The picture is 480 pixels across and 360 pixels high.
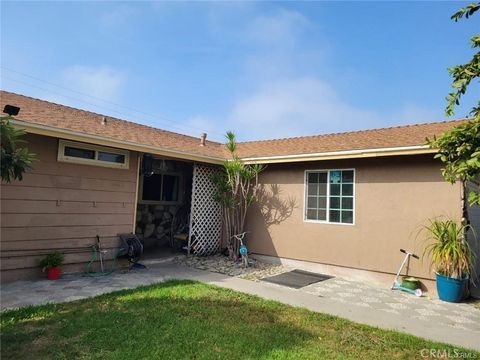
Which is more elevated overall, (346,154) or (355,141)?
(355,141)

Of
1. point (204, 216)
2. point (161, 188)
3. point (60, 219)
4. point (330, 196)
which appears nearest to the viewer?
point (60, 219)

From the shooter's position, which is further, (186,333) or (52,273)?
(52,273)

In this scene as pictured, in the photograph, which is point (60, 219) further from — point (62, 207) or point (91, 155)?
point (91, 155)

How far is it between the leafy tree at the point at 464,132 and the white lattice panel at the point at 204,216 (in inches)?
258

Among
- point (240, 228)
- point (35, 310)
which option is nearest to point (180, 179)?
point (240, 228)

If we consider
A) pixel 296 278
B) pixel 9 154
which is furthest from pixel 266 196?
pixel 9 154

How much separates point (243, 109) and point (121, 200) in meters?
11.4

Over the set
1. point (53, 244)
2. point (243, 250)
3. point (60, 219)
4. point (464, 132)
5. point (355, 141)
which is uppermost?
point (355, 141)

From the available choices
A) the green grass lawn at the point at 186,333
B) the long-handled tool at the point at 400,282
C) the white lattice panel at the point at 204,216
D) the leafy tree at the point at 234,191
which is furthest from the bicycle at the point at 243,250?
the long-handled tool at the point at 400,282

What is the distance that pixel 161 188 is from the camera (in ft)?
34.3

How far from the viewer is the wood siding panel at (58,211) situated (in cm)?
591

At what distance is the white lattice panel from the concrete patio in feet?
6.20

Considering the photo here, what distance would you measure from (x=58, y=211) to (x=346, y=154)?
6098 mm

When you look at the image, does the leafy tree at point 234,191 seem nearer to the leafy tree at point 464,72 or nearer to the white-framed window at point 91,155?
the white-framed window at point 91,155
